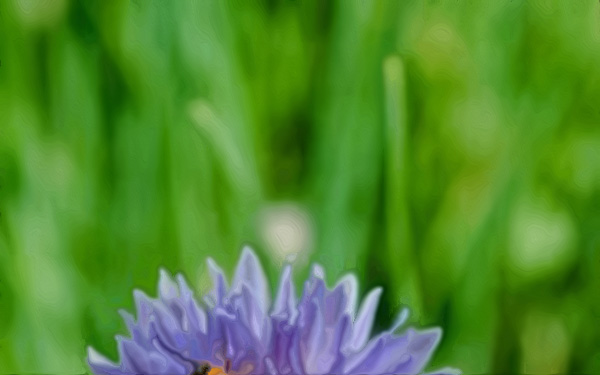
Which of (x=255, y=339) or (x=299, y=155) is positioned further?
(x=299, y=155)

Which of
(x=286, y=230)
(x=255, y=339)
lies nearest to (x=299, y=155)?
(x=286, y=230)

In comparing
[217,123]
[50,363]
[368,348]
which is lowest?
[368,348]

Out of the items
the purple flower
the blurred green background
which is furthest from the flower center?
the blurred green background

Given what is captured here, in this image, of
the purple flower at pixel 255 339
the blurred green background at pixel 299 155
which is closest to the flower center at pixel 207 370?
the purple flower at pixel 255 339

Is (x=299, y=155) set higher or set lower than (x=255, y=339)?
higher

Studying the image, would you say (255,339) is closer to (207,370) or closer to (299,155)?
(207,370)

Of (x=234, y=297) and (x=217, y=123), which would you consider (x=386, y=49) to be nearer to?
(x=217, y=123)

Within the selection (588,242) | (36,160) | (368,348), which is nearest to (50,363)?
(36,160)
